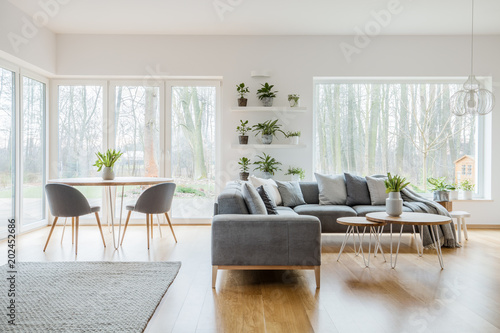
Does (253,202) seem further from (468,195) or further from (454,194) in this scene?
(468,195)

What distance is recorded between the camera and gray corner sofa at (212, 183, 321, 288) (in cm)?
327

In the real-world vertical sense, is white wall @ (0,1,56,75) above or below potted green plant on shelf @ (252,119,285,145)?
above

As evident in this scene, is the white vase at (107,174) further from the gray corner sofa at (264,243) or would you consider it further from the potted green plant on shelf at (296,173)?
the potted green plant on shelf at (296,173)

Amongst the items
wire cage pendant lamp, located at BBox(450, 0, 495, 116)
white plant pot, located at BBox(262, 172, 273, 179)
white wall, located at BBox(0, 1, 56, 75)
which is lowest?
white plant pot, located at BBox(262, 172, 273, 179)

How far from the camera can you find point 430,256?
4.45 metres

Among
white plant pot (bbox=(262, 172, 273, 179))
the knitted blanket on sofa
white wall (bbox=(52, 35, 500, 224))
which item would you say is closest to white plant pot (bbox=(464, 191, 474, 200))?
white wall (bbox=(52, 35, 500, 224))

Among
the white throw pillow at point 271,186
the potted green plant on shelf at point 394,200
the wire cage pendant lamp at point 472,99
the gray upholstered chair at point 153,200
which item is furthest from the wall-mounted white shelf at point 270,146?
the potted green plant on shelf at point 394,200

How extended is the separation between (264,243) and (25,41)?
13.7ft

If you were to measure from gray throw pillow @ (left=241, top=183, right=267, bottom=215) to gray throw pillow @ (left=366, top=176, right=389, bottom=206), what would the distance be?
2184 millimetres

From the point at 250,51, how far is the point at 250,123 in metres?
1.06

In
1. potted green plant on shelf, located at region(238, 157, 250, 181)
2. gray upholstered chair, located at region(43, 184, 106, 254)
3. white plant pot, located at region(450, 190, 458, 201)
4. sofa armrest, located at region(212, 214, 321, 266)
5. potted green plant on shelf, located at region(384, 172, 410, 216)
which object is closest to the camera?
sofa armrest, located at region(212, 214, 321, 266)

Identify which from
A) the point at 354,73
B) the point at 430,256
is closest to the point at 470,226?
the point at 430,256

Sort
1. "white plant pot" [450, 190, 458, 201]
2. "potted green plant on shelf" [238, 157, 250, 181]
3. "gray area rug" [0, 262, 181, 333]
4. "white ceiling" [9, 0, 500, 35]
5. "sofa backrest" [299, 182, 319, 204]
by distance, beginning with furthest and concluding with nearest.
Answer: "white plant pot" [450, 190, 458, 201] → "potted green plant on shelf" [238, 157, 250, 181] → "sofa backrest" [299, 182, 319, 204] → "white ceiling" [9, 0, 500, 35] → "gray area rug" [0, 262, 181, 333]

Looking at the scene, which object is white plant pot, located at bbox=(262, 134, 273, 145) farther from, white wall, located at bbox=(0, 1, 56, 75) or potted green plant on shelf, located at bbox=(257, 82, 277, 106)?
white wall, located at bbox=(0, 1, 56, 75)
